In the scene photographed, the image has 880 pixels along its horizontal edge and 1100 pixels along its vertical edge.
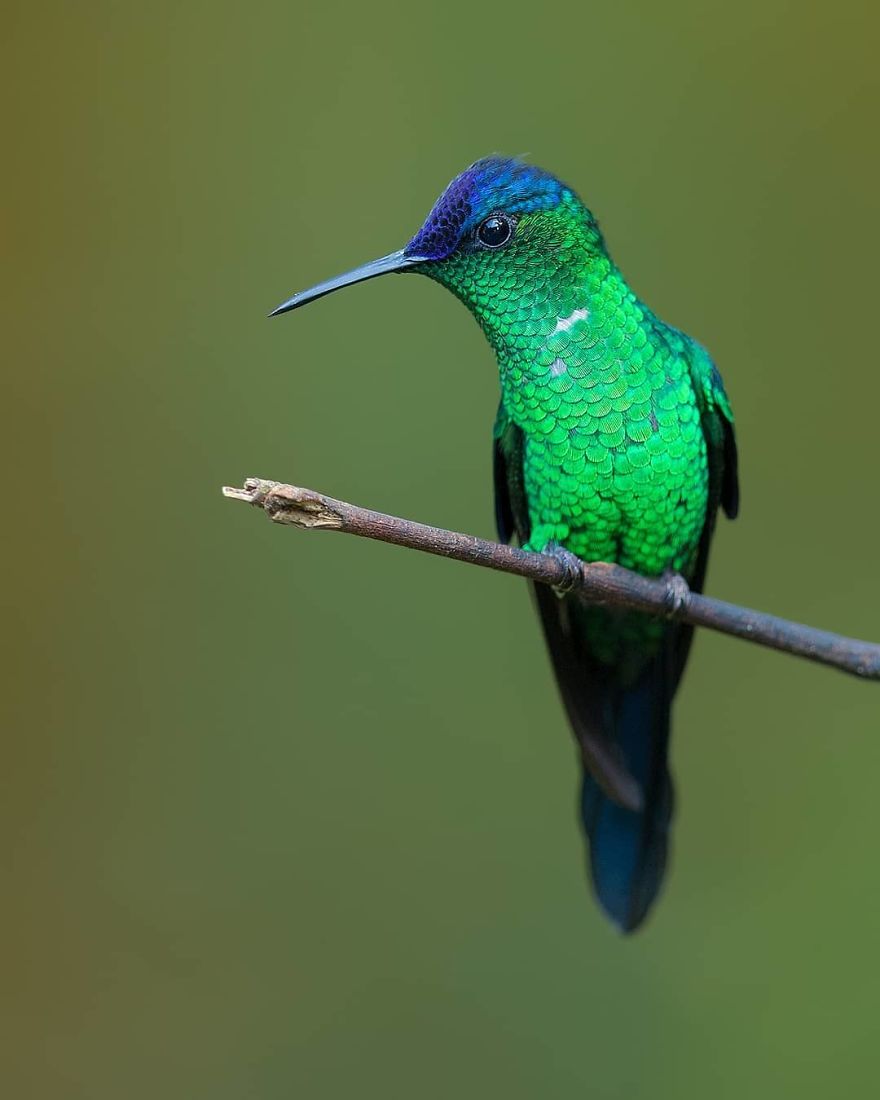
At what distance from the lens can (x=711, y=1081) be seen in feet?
9.04

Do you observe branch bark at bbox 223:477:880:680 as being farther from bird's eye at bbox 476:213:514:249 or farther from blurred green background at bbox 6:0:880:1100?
blurred green background at bbox 6:0:880:1100

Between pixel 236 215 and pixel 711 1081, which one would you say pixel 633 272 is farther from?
pixel 711 1081

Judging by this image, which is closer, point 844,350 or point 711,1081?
point 711,1081

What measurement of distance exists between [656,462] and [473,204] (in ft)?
1.56

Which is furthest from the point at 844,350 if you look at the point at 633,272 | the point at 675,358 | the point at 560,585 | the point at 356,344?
the point at 560,585

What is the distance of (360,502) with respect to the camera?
120 inches

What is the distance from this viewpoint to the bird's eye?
1543 mm

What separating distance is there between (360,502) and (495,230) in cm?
156

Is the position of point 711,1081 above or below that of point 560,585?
below

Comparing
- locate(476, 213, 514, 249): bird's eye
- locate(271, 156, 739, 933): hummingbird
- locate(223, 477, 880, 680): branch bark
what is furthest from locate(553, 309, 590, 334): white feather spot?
locate(223, 477, 880, 680): branch bark

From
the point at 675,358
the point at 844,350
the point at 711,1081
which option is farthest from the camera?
the point at 844,350

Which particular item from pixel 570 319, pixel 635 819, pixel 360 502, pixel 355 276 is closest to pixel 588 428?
pixel 570 319

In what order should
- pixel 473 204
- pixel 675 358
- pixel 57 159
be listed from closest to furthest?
pixel 473 204, pixel 675 358, pixel 57 159

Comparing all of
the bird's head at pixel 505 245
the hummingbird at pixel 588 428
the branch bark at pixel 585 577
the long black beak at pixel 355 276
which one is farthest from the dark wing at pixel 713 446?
the long black beak at pixel 355 276
